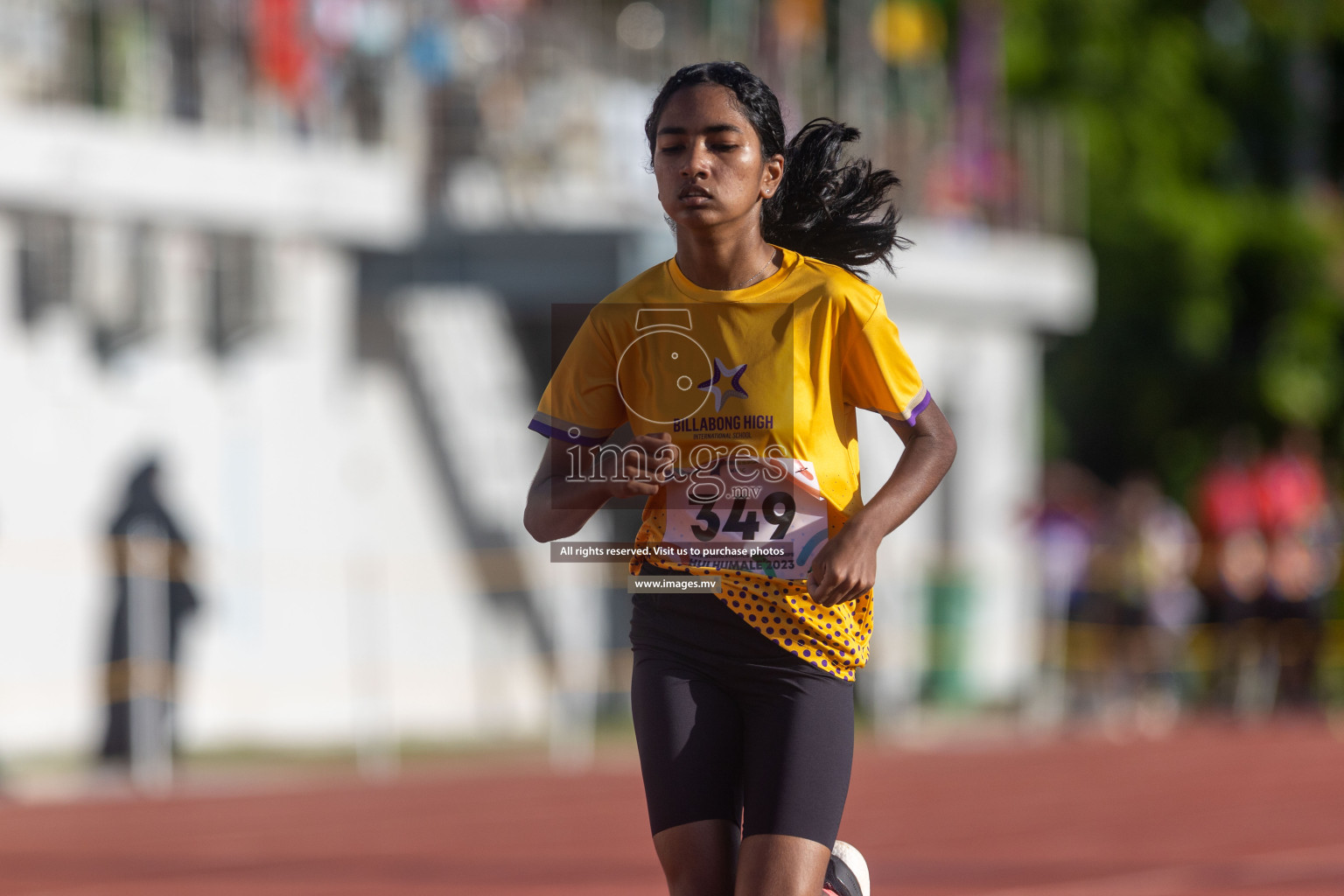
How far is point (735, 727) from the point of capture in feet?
14.5

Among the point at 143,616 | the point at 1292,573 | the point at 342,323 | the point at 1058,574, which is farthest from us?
the point at 1058,574

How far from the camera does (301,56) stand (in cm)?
1733

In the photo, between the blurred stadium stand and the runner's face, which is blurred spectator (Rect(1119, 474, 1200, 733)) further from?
the runner's face

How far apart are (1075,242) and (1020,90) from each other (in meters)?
6.29

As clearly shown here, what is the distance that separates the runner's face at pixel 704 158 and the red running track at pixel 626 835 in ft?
16.5

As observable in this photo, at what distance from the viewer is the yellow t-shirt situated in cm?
431

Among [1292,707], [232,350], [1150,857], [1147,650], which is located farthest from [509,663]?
[1150,857]

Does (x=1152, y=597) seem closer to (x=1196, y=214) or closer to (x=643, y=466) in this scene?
(x=1196, y=214)

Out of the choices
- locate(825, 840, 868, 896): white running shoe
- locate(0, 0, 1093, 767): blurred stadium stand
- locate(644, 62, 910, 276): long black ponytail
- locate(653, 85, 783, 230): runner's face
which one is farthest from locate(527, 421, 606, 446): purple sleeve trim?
locate(0, 0, 1093, 767): blurred stadium stand

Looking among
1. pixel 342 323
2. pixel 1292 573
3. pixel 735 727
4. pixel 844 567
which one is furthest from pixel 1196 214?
pixel 844 567

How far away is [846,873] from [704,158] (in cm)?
134

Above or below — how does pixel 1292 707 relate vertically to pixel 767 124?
below

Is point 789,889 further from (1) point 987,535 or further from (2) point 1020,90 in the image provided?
(2) point 1020,90

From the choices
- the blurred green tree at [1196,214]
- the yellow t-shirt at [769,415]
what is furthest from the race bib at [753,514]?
the blurred green tree at [1196,214]
